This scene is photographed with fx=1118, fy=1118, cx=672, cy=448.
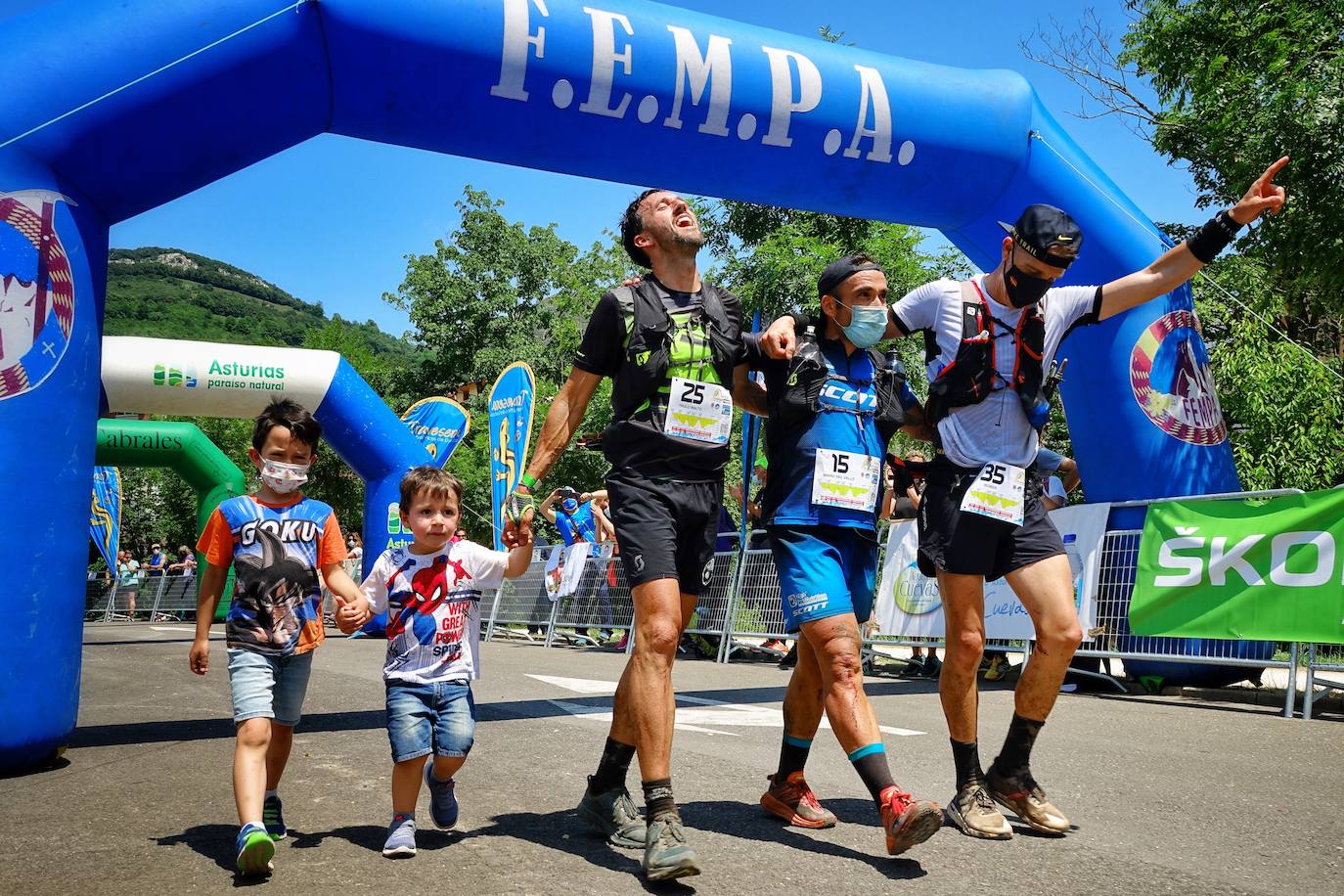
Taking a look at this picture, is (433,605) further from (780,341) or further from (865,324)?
(865,324)

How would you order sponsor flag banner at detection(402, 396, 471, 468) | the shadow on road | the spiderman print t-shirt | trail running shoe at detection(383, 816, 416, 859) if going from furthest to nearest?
sponsor flag banner at detection(402, 396, 471, 468), the spiderman print t-shirt, trail running shoe at detection(383, 816, 416, 859), the shadow on road

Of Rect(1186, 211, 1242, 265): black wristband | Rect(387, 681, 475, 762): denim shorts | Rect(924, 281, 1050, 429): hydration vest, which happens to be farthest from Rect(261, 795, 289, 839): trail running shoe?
Rect(1186, 211, 1242, 265): black wristband

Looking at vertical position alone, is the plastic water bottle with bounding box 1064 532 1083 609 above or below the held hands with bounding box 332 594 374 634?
above

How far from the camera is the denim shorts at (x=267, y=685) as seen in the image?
3.64 m

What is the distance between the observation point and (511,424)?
17016mm

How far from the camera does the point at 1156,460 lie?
923cm

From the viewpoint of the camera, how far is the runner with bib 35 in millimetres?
3521

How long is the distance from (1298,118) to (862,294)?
7851mm

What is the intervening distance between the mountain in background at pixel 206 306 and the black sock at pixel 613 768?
80.1 meters

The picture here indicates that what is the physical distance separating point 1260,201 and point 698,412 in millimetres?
2143

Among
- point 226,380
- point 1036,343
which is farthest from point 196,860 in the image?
point 226,380

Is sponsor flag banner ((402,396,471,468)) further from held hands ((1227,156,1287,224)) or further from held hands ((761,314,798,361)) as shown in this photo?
held hands ((1227,156,1287,224))

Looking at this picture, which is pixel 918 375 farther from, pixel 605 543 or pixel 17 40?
pixel 17 40

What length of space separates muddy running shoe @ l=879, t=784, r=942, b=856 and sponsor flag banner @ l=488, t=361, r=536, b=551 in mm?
13347
